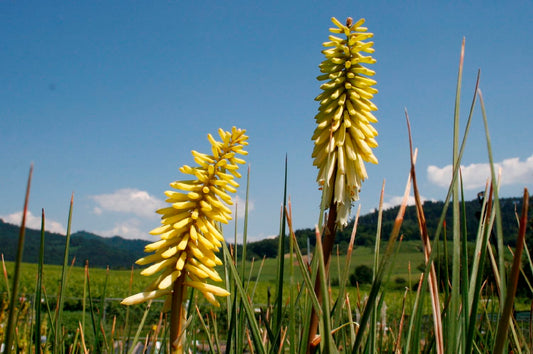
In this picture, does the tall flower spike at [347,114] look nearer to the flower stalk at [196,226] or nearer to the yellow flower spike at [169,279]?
the flower stalk at [196,226]

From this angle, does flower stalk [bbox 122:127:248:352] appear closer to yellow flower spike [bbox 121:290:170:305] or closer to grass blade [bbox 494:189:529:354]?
yellow flower spike [bbox 121:290:170:305]

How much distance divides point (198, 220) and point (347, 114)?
1148 millimetres

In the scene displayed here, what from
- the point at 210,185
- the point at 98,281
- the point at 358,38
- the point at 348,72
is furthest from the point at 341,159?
the point at 98,281

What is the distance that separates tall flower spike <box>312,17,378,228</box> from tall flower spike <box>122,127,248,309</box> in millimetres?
828

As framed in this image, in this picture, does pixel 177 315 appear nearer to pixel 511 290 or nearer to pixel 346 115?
pixel 511 290

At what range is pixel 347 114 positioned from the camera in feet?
7.14

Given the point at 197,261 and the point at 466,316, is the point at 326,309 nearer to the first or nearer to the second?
the point at 197,261

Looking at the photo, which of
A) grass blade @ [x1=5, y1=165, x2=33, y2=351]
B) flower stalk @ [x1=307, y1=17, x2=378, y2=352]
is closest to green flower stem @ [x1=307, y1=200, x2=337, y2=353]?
flower stalk @ [x1=307, y1=17, x2=378, y2=352]

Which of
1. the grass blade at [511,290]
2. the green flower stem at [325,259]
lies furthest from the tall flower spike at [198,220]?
the grass blade at [511,290]

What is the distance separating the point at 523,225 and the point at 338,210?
1226 mm

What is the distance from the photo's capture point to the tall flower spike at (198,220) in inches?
51.6

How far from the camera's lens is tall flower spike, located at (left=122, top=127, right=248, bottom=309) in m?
1.31

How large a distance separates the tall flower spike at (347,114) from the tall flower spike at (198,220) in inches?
32.6

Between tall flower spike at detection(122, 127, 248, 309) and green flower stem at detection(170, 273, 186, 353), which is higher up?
tall flower spike at detection(122, 127, 248, 309)
